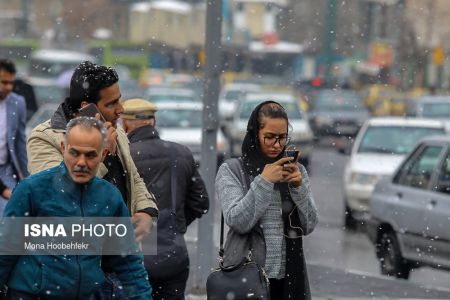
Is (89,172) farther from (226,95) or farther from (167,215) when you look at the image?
(226,95)

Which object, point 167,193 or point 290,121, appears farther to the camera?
point 290,121

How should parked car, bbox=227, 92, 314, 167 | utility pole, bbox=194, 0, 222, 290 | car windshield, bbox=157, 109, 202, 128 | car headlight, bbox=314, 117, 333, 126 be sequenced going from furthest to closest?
A: 1. car headlight, bbox=314, 117, 333, 126
2. parked car, bbox=227, 92, 314, 167
3. car windshield, bbox=157, 109, 202, 128
4. utility pole, bbox=194, 0, 222, 290

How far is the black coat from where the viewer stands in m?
6.48

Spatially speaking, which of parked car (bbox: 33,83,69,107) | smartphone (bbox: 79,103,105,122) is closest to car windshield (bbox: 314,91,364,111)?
parked car (bbox: 33,83,69,107)

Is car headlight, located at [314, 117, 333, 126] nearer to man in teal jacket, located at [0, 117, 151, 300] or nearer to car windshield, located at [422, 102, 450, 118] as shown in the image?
car windshield, located at [422, 102, 450, 118]

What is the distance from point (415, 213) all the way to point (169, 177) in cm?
489

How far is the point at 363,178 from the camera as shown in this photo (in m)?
17.0

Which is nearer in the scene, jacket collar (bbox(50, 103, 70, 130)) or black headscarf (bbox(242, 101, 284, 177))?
jacket collar (bbox(50, 103, 70, 130))

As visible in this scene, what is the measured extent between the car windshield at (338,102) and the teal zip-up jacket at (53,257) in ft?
125

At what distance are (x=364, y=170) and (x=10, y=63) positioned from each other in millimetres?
8482

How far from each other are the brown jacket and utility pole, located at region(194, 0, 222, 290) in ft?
13.0

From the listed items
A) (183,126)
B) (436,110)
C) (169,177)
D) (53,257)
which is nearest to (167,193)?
(169,177)

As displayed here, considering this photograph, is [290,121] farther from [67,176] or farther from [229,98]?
[67,176]

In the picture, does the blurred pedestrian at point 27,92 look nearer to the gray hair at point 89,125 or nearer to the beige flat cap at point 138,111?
the beige flat cap at point 138,111
